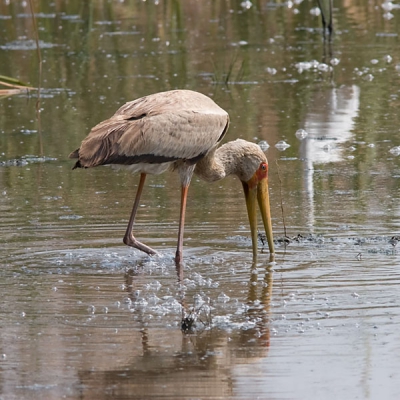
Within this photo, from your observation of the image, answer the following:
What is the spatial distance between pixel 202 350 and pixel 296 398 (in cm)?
78

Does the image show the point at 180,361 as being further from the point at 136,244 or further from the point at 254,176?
the point at 254,176

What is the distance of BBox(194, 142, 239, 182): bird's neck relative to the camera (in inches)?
306

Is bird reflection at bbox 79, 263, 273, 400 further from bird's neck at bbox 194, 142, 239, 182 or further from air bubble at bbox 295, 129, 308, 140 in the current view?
air bubble at bbox 295, 129, 308, 140

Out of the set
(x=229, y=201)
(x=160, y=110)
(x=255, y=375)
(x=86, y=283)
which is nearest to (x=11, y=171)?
(x=229, y=201)

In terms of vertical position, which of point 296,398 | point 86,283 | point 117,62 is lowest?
point 117,62

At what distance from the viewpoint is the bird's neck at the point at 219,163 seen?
7769 millimetres

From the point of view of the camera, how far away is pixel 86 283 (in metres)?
6.55

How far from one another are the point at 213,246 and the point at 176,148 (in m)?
0.69

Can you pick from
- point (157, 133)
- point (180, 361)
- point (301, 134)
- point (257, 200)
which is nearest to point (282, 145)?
point (301, 134)

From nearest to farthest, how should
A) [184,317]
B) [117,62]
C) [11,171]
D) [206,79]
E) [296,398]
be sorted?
[296,398]
[184,317]
[11,171]
[206,79]
[117,62]

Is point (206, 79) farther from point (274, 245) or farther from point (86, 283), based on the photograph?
point (86, 283)

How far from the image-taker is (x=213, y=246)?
747cm

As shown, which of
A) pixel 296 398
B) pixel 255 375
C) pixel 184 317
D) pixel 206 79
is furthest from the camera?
pixel 206 79

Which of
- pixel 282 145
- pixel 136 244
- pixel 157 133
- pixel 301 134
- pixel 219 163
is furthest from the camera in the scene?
pixel 301 134
